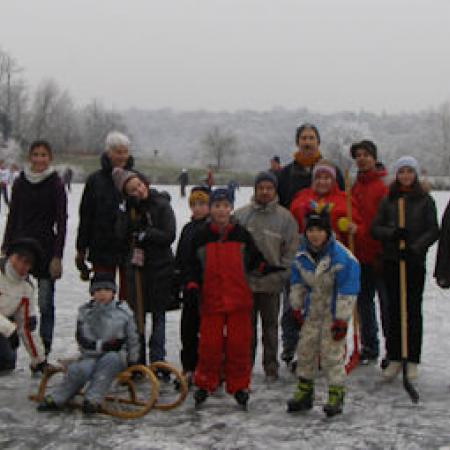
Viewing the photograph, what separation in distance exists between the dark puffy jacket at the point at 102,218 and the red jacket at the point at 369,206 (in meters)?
2.15

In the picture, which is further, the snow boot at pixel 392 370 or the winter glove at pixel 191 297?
the snow boot at pixel 392 370

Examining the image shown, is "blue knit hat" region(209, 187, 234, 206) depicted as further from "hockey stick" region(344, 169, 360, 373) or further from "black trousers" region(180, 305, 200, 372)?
"hockey stick" region(344, 169, 360, 373)

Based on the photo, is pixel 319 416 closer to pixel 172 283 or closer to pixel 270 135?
pixel 172 283

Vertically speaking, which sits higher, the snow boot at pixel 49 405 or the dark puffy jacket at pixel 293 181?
the dark puffy jacket at pixel 293 181

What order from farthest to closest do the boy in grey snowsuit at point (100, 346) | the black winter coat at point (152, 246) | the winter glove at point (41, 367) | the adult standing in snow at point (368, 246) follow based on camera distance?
1. the adult standing in snow at point (368, 246)
2. the black winter coat at point (152, 246)
3. the winter glove at point (41, 367)
4. the boy in grey snowsuit at point (100, 346)

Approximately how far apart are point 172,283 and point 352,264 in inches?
62.6

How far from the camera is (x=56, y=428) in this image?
468 centimetres

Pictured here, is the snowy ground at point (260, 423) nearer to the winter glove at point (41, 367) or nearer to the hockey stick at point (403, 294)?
the winter glove at point (41, 367)

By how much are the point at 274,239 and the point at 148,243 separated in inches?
41.5

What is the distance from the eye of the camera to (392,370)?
5812 mm

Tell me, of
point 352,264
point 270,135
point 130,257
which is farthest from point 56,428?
point 270,135

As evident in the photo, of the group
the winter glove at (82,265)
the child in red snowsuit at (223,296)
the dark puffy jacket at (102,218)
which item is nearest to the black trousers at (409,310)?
the child in red snowsuit at (223,296)

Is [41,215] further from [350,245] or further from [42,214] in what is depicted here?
[350,245]

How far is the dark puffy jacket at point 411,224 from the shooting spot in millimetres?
5758
